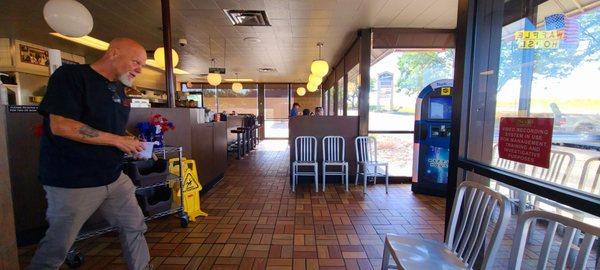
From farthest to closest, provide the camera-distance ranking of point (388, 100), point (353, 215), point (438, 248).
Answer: point (388, 100), point (353, 215), point (438, 248)

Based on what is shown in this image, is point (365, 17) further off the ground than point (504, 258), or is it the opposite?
point (365, 17)

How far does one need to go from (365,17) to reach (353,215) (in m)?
2.66

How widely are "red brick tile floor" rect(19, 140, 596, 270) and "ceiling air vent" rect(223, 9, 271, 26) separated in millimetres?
2425

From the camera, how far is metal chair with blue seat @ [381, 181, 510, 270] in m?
1.18

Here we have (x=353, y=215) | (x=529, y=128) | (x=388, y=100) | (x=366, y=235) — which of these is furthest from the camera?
(x=388, y=100)

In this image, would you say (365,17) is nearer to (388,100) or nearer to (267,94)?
(388,100)

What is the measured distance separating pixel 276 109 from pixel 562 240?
1108 centimetres

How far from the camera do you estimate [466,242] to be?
4.64ft

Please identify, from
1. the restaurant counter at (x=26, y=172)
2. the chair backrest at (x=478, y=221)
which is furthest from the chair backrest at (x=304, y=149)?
the chair backrest at (x=478, y=221)

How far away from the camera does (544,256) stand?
100 cm

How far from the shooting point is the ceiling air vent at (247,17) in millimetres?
3721

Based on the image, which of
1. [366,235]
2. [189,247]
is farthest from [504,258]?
[189,247]

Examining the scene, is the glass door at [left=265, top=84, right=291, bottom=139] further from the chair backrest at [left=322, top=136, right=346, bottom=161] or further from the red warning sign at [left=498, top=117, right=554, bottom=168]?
the red warning sign at [left=498, top=117, right=554, bottom=168]

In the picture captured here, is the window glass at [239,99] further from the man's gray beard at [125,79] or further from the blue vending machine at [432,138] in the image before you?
the man's gray beard at [125,79]
